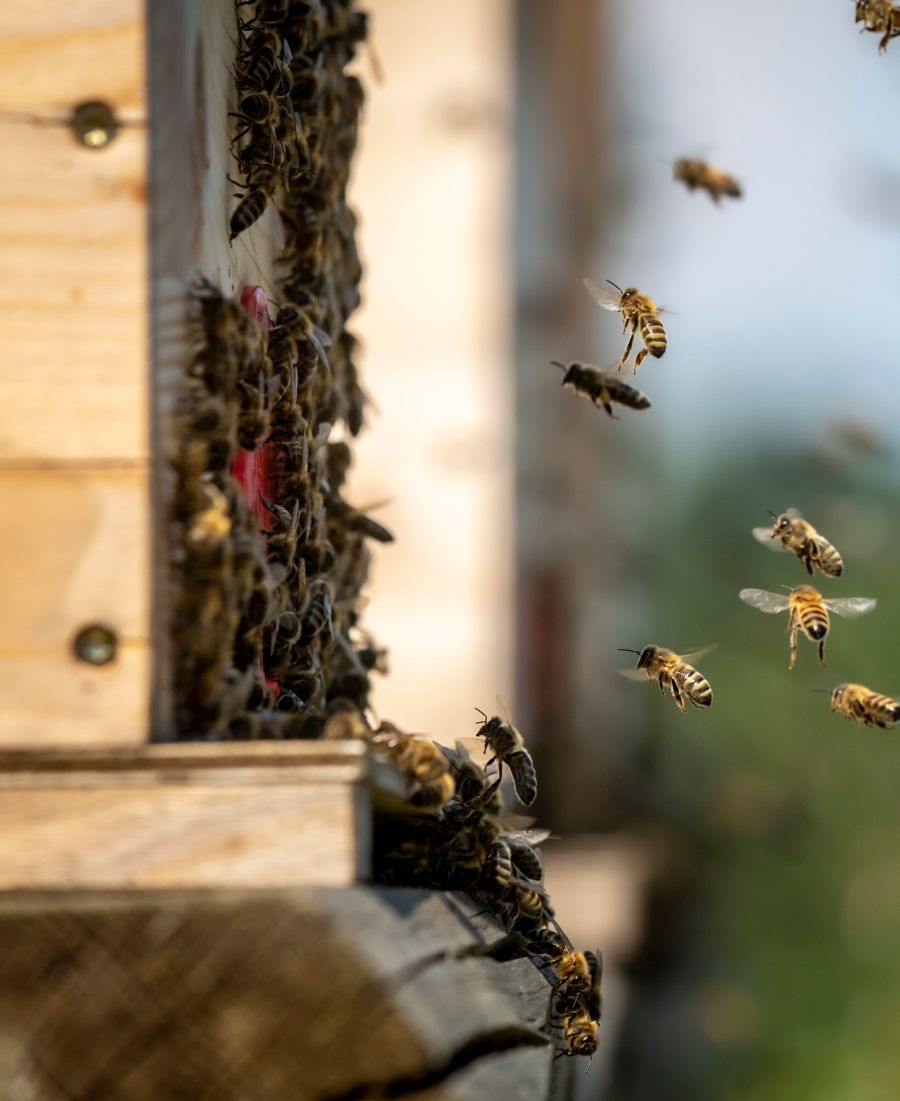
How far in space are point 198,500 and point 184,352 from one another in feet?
0.99

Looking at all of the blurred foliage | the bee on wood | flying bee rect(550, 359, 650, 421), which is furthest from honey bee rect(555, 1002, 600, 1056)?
the blurred foliage

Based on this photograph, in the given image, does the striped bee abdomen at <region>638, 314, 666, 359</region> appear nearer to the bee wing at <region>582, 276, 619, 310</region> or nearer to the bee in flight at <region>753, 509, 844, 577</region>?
the bee wing at <region>582, 276, 619, 310</region>

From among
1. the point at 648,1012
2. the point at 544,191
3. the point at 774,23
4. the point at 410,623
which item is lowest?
the point at 648,1012

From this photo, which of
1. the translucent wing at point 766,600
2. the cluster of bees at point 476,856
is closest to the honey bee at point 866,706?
the translucent wing at point 766,600

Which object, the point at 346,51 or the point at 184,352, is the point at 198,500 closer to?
the point at 184,352

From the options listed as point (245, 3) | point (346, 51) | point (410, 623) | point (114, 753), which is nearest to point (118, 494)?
point (114, 753)

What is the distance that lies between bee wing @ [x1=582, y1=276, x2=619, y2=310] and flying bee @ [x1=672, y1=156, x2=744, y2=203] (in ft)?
7.97

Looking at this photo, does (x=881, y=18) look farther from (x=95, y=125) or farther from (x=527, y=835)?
(x=95, y=125)

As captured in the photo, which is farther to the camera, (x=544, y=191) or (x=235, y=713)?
(x=544, y=191)

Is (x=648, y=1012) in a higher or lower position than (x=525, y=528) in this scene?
lower

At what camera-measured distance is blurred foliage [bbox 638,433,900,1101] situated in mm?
20938

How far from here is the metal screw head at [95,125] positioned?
9.31ft

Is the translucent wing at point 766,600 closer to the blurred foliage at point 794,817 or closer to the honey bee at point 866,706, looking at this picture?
the honey bee at point 866,706

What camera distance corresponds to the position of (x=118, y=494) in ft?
9.15
